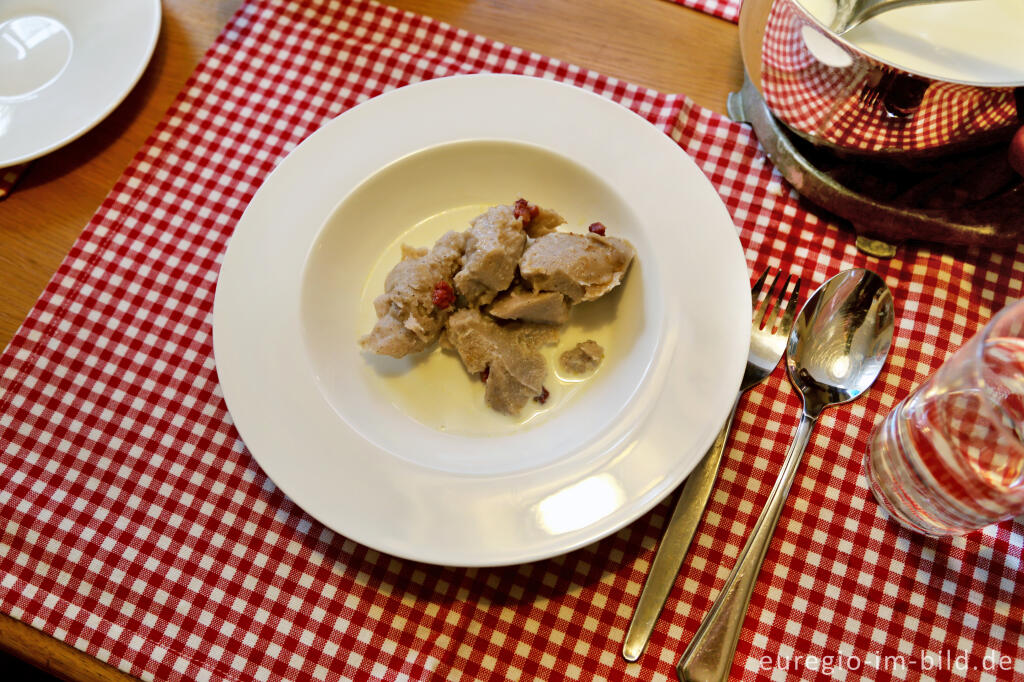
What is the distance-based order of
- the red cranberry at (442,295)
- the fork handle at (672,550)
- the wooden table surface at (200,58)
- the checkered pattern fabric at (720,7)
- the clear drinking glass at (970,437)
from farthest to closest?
the checkered pattern fabric at (720,7), the wooden table surface at (200,58), the red cranberry at (442,295), the fork handle at (672,550), the clear drinking glass at (970,437)

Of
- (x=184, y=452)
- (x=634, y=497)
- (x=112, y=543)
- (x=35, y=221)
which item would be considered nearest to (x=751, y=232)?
(x=634, y=497)

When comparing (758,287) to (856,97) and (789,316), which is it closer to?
(789,316)

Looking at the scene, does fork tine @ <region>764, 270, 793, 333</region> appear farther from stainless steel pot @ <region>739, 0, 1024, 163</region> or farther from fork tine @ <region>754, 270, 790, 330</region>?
stainless steel pot @ <region>739, 0, 1024, 163</region>

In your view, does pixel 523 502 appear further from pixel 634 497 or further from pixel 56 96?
pixel 56 96

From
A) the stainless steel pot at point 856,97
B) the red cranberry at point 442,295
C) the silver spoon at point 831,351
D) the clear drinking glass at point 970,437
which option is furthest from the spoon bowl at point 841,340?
the red cranberry at point 442,295

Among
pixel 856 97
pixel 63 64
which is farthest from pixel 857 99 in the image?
pixel 63 64

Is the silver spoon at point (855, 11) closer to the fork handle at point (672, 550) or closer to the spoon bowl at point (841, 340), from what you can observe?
the spoon bowl at point (841, 340)
